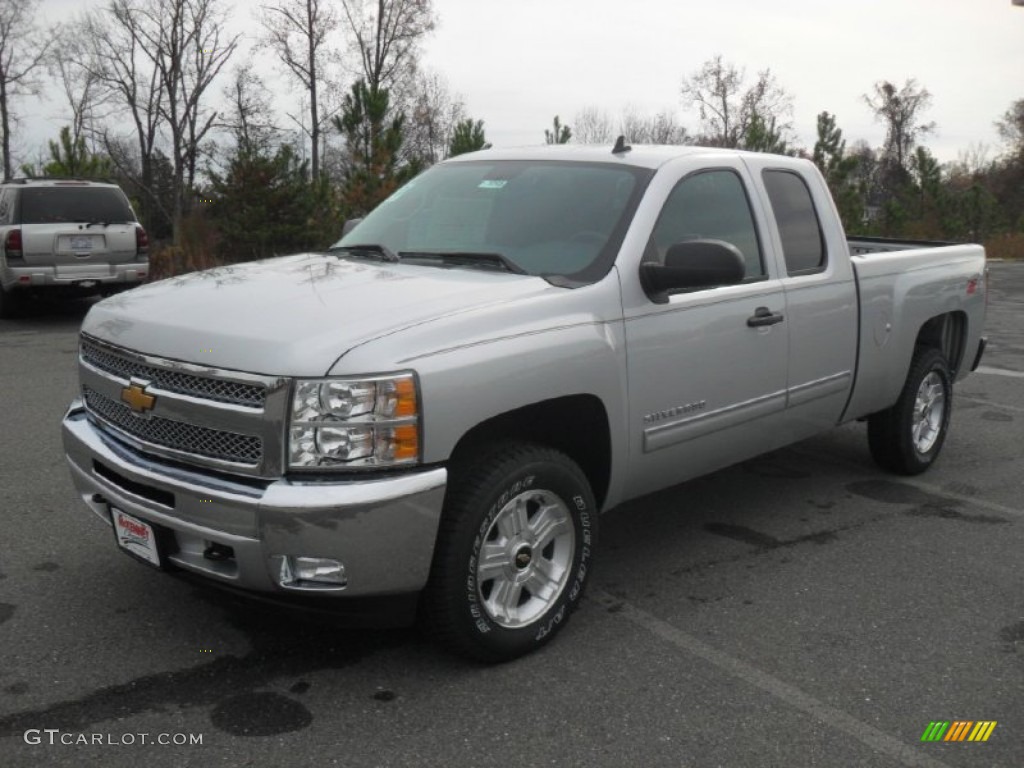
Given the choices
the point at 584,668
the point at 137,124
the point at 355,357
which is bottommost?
the point at 584,668

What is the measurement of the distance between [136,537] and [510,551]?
1.27 meters

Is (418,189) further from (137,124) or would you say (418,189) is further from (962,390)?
(137,124)

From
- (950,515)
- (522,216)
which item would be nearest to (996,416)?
(950,515)

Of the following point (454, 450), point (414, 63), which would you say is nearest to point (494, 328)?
point (454, 450)

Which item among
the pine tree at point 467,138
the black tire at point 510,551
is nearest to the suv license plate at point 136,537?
the black tire at point 510,551

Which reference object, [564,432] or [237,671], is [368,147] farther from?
[237,671]

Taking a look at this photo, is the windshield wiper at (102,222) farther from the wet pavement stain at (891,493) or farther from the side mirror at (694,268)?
the side mirror at (694,268)

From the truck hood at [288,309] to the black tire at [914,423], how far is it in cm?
299

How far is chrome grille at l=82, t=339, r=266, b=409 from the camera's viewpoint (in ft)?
10.3

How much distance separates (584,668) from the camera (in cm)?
354

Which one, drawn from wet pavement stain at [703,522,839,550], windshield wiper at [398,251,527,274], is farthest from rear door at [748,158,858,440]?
windshield wiper at [398,251,527,274]

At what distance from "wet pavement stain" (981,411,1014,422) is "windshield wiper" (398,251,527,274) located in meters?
5.26

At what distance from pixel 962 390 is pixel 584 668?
671cm

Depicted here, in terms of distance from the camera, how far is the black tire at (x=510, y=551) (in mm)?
3301
